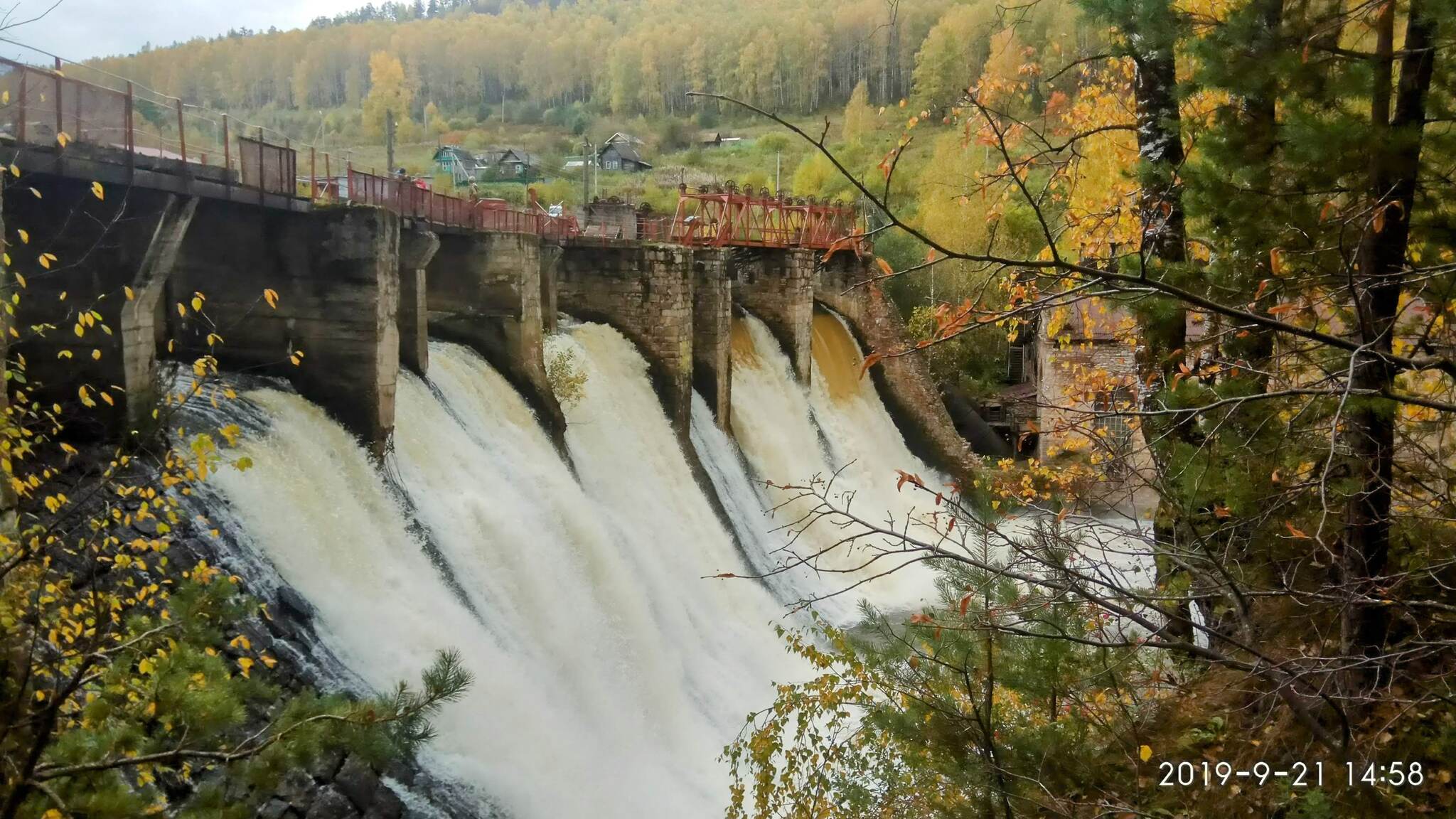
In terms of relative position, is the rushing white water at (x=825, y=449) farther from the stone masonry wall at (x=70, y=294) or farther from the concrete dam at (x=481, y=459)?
the stone masonry wall at (x=70, y=294)

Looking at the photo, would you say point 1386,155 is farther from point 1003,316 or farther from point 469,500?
point 469,500

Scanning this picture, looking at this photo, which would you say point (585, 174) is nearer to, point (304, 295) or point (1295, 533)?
point (304, 295)

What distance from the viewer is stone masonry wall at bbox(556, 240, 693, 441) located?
18.9 m

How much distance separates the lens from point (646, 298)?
19469 mm

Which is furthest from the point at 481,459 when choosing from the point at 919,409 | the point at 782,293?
the point at 919,409

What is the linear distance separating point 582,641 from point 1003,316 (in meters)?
9.27

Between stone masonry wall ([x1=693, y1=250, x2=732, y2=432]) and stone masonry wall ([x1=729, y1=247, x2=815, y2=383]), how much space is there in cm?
377

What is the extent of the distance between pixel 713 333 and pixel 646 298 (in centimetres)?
161

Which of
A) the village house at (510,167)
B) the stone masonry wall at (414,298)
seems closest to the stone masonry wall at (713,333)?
the stone masonry wall at (414,298)

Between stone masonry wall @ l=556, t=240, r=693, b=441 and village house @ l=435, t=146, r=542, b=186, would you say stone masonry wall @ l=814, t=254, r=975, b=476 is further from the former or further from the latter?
village house @ l=435, t=146, r=542, b=186

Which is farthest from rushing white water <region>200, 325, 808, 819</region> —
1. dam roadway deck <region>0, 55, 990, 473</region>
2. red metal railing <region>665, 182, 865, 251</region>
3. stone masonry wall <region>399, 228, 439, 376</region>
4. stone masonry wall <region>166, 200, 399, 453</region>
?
red metal railing <region>665, 182, 865, 251</region>

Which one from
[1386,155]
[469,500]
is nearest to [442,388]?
[469,500]

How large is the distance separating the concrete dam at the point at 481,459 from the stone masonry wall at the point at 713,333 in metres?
0.08

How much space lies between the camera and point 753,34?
347 ft
